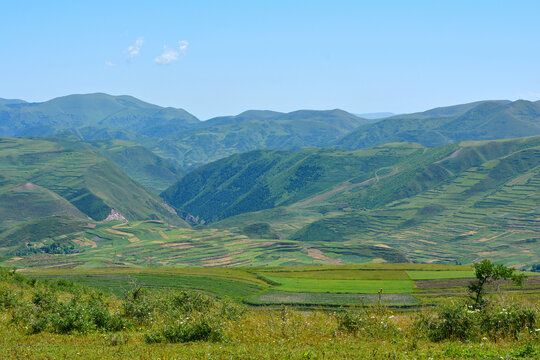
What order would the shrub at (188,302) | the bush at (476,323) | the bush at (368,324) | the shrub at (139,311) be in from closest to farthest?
the bush at (476,323)
the bush at (368,324)
the shrub at (139,311)
the shrub at (188,302)

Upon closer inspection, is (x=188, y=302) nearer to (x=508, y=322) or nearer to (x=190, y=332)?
(x=190, y=332)

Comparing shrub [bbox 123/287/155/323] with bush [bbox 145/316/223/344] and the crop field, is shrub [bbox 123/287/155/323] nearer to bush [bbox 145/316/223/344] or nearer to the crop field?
bush [bbox 145/316/223/344]

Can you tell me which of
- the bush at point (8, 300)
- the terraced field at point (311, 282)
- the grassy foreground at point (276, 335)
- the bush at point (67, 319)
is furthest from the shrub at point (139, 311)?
the terraced field at point (311, 282)

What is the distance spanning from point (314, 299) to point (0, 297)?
62.9 meters

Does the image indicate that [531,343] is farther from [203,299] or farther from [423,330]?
[203,299]

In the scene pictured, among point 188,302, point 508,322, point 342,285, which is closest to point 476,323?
point 508,322

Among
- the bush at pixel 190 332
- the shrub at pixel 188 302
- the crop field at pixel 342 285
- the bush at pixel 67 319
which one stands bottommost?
the crop field at pixel 342 285

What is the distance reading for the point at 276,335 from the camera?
30969mm

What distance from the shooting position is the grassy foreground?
26.0 m

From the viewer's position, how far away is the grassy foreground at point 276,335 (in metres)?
26.0

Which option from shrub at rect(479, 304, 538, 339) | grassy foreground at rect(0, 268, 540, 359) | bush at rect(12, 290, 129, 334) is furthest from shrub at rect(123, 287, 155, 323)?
shrub at rect(479, 304, 538, 339)

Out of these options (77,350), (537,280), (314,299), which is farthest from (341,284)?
(77,350)

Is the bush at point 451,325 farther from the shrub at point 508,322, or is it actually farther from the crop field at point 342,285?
the crop field at point 342,285

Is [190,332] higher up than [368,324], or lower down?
lower down
